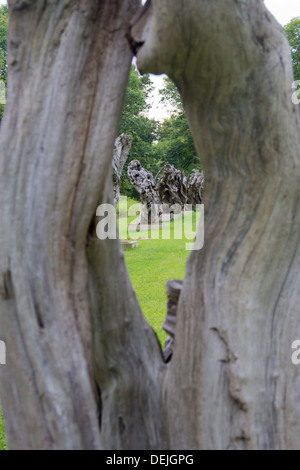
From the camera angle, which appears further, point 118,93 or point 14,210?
point 118,93

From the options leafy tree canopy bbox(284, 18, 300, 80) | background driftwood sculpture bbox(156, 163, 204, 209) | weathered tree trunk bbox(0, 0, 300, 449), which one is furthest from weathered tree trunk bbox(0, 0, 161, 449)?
leafy tree canopy bbox(284, 18, 300, 80)

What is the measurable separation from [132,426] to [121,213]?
661 inches

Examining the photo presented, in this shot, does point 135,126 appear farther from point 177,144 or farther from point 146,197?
point 146,197

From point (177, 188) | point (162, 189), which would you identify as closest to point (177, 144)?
point (177, 188)

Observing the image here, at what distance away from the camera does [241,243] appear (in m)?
1.49

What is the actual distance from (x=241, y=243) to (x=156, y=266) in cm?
607

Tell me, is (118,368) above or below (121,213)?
below

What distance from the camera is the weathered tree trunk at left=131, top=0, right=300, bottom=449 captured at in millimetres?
1340

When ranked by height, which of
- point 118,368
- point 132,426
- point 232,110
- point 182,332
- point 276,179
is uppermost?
point 232,110

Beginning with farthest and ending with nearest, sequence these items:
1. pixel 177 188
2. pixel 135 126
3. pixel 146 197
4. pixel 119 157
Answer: pixel 135 126
pixel 177 188
pixel 146 197
pixel 119 157

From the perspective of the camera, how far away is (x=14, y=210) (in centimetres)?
128

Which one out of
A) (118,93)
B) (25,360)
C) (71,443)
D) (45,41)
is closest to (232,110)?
(118,93)

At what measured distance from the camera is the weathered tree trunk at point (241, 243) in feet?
4.40

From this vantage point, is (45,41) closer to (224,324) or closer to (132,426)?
(224,324)
